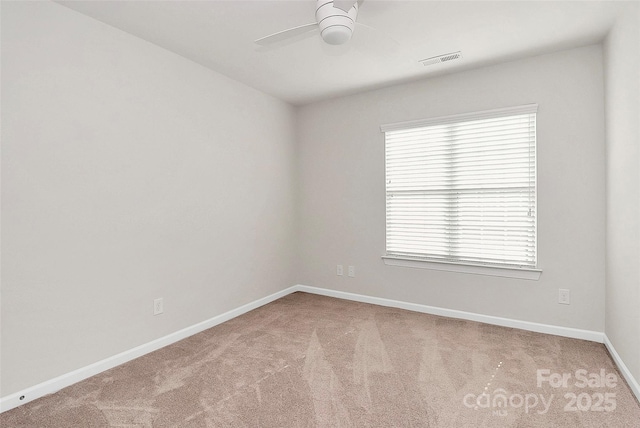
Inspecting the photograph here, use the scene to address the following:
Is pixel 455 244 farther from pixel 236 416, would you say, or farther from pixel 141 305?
pixel 141 305

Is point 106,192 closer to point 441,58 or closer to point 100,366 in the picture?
point 100,366

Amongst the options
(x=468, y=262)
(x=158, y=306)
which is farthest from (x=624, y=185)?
(x=158, y=306)

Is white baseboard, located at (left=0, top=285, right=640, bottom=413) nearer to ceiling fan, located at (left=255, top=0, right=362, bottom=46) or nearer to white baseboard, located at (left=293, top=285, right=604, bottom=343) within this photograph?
white baseboard, located at (left=293, top=285, right=604, bottom=343)

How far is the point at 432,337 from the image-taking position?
9.71ft

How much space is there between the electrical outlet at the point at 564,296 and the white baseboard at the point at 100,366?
312cm

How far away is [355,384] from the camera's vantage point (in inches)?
87.1

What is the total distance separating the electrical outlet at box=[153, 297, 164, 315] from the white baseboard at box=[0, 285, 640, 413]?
236mm

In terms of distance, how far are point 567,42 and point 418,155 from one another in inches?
60.4

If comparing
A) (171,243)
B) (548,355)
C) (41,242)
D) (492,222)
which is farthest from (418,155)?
(41,242)

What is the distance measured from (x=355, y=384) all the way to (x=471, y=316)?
1766mm

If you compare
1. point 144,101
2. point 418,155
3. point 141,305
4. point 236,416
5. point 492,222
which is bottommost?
point 236,416

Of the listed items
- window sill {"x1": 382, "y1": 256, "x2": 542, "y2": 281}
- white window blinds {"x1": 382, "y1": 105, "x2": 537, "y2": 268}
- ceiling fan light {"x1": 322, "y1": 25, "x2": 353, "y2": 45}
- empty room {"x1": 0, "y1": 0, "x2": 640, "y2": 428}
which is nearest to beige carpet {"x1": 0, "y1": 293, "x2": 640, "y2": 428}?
empty room {"x1": 0, "y1": 0, "x2": 640, "y2": 428}

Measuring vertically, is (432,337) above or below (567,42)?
below

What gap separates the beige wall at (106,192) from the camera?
204 centimetres
